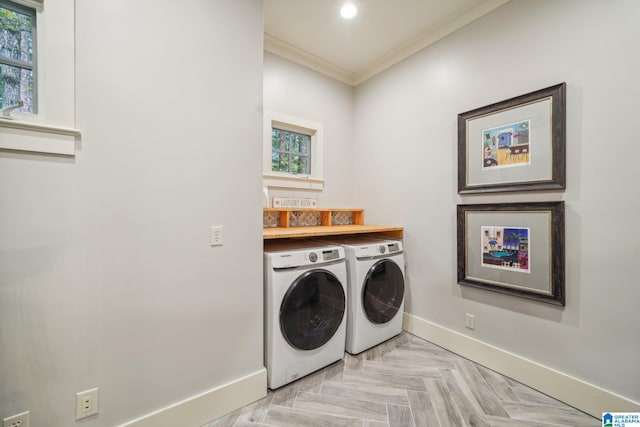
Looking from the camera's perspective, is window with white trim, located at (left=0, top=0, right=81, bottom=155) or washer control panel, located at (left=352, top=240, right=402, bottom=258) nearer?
window with white trim, located at (left=0, top=0, right=81, bottom=155)

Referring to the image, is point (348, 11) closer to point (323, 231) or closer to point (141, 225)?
point (323, 231)

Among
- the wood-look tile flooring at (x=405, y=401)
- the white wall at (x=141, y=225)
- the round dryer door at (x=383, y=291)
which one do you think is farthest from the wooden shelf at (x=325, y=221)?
the wood-look tile flooring at (x=405, y=401)

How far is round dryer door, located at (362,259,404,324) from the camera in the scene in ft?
7.01

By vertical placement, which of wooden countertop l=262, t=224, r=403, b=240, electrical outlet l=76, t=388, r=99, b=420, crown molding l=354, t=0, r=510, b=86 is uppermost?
crown molding l=354, t=0, r=510, b=86

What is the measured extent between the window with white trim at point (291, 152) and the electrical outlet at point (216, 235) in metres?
1.04

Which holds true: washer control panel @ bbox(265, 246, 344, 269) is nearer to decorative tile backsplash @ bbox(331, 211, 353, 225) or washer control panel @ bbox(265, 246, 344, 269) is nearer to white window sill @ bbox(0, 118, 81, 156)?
decorative tile backsplash @ bbox(331, 211, 353, 225)

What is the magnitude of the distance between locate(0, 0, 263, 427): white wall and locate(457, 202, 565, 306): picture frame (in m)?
1.62

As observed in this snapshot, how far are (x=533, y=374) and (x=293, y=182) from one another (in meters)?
2.37

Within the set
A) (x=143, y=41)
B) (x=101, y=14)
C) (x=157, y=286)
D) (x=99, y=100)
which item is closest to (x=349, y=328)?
(x=157, y=286)

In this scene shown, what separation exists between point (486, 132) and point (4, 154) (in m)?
2.68

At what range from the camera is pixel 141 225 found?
4.24 feet

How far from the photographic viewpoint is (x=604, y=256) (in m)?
1.47

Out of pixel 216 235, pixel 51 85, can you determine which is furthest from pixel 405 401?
pixel 51 85

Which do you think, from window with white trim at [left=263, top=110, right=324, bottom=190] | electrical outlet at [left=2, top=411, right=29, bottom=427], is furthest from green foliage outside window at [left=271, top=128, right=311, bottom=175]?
electrical outlet at [left=2, top=411, right=29, bottom=427]
